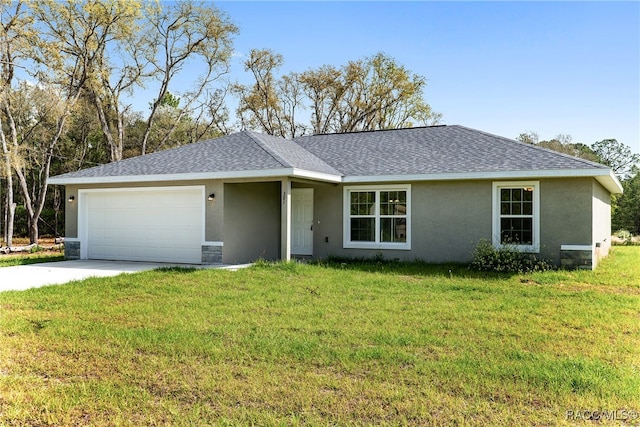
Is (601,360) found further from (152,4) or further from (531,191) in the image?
(152,4)

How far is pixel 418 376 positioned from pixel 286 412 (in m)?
1.30

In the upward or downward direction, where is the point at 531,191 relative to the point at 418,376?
upward

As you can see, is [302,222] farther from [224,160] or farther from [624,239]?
[624,239]

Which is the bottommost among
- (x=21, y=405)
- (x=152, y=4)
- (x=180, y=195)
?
(x=21, y=405)

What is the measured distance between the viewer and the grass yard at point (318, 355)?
3.71 m

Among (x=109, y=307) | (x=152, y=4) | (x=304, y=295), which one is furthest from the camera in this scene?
(x=152, y=4)

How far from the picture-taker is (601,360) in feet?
15.9

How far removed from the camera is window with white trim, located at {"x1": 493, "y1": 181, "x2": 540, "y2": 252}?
11.8 meters

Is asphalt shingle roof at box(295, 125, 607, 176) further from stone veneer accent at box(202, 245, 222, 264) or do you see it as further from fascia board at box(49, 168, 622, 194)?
stone veneer accent at box(202, 245, 222, 264)

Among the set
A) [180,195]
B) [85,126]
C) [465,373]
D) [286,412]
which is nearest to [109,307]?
[286,412]

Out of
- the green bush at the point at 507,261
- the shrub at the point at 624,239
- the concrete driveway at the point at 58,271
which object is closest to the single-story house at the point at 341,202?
the green bush at the point at 507,261

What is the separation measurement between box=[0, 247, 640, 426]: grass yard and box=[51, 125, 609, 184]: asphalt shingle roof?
13.1 feet

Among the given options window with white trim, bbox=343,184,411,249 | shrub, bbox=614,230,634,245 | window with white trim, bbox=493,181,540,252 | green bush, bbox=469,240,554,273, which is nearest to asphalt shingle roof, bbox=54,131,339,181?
window with white trim, bbox=343,184,411,249

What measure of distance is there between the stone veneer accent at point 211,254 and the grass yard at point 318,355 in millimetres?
3403
